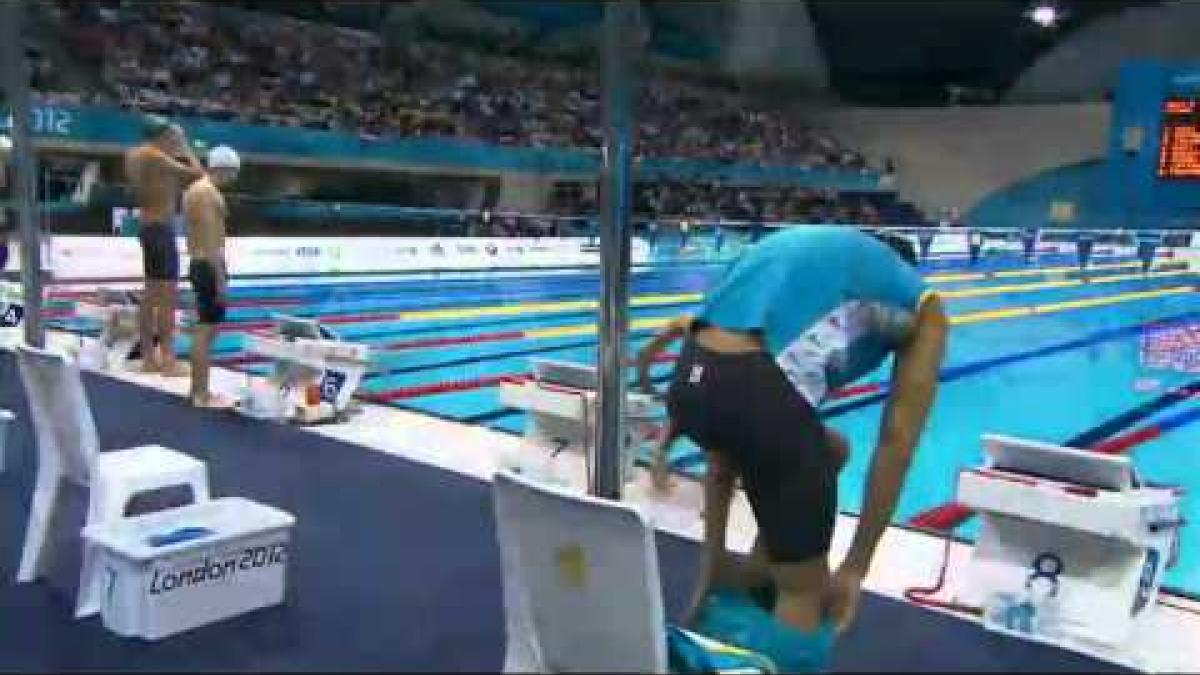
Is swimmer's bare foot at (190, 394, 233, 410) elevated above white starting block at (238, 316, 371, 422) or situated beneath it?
situated beneath

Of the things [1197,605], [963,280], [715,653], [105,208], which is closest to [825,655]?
[715,653]

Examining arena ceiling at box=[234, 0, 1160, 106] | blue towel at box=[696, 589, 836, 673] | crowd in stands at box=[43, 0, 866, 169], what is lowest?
blue towel at box=[696, 589, 836, 673]

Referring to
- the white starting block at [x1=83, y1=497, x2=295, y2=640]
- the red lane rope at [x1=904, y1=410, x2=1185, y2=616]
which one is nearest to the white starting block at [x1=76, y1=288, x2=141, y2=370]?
the white starting block at [x1=83, y1=497, x2=295, y2=640]

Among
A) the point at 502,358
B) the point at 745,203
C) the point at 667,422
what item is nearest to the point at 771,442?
the point at 667,422

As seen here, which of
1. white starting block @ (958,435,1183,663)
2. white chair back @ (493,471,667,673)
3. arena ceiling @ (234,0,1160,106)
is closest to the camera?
white chair back @ (493,471,667,673)

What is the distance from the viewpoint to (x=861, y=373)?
2.03m

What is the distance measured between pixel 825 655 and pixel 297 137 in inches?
550

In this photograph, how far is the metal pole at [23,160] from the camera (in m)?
4.15

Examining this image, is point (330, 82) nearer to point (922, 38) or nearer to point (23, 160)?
point (922, 38)

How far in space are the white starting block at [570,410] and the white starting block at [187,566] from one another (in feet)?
3.74

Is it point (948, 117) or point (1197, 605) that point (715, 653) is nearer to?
point (1197, 605)

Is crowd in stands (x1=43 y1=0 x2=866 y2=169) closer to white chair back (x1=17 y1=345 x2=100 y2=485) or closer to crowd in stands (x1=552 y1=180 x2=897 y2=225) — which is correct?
crowd in stands (x1=552 y1=180 x2=897 y2=225)

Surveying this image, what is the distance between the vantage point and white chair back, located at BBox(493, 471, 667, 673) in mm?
1651

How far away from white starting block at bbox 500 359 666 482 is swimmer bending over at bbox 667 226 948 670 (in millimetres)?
1570
